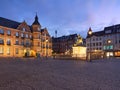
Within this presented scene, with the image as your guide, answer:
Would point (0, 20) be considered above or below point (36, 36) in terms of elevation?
above

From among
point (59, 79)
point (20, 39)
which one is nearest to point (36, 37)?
point (20, 39)

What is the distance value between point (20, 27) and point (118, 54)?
46187 mm

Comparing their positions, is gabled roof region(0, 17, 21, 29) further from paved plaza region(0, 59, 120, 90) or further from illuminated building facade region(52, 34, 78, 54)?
paved plaza region(0, 59, 120, 90)

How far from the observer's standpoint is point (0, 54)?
5400cm

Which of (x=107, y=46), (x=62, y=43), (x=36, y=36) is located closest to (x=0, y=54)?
(x=36, y=36)

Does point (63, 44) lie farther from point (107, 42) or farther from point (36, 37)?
point (36, 37)

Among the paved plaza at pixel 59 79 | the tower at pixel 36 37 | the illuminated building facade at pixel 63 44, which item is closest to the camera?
the paved plaza at pixel 59 79

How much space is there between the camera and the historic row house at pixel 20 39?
5650 centimetres

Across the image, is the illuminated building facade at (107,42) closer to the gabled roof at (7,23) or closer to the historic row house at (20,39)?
the historic row house at (20,39)

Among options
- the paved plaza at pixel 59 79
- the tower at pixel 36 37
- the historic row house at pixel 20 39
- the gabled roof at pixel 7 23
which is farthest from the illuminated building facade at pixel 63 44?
the paved plaza at pixel 59 79

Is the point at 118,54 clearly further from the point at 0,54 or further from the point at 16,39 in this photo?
the point at 0,54

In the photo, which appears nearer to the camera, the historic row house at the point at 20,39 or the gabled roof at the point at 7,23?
the historic row house at the point at 20,39

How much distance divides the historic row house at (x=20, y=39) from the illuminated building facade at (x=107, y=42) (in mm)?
26003

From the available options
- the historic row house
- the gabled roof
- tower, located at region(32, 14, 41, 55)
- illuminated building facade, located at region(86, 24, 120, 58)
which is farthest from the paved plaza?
→ illuminated building facade, located at region(86, 24, 120, 58)
